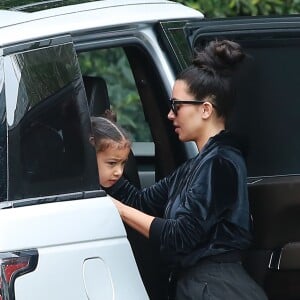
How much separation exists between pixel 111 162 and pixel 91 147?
39cm

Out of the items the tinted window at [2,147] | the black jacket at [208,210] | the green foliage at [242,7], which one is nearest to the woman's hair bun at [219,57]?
the black jacket at [208,210]

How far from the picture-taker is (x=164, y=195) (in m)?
4.00

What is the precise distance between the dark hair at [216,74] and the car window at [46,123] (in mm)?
493

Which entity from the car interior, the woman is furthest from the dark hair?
the car interior

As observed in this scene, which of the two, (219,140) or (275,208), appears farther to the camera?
(275,208)

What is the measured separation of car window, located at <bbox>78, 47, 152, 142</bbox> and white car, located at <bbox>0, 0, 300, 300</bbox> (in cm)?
415

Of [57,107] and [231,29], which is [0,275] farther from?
[231,29]

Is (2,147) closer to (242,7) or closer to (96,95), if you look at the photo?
(96,95)

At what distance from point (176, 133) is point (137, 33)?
1.28ft

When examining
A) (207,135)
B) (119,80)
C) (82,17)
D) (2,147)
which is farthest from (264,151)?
(119,80)

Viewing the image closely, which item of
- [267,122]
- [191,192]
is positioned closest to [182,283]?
[191,192]

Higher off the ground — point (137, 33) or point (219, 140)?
point (137, 33)

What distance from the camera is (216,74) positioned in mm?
3781

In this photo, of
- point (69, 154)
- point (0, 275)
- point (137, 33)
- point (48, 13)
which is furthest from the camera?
point (137, 33)
